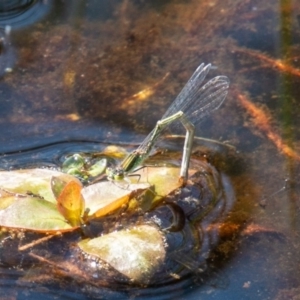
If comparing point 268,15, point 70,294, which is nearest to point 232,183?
point 70,294

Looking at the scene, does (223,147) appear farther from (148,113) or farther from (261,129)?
(148,113)

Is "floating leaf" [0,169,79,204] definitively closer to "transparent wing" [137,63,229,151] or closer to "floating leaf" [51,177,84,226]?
"floating leaf" [51,177,84,226]

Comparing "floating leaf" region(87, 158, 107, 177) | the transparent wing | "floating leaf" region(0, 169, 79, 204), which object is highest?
the transparent wing

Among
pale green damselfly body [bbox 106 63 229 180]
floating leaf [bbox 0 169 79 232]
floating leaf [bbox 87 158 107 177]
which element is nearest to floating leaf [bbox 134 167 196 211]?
pale green damselfly body [bbox 106 63 229 180]

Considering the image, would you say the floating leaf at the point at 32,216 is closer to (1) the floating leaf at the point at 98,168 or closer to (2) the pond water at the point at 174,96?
(2) the pond water at the point at 174,96

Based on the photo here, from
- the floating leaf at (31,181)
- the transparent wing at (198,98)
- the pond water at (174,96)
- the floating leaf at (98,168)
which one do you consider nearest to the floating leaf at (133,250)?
the pond water at (174,96)
